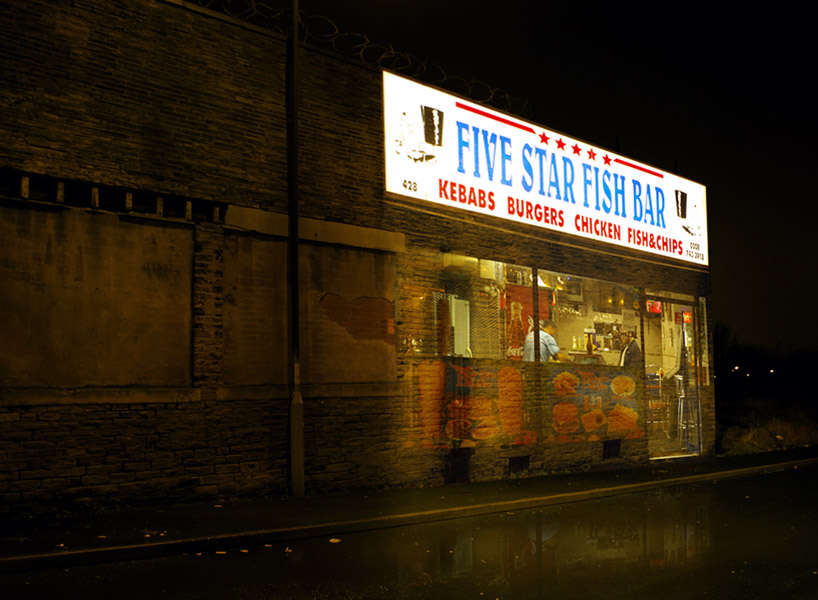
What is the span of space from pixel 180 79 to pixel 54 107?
6.58 feet

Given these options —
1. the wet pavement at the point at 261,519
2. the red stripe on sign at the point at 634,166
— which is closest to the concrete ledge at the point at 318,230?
the wet pavement at the point at 261,519

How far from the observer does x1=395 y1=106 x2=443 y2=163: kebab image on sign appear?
48.1ft

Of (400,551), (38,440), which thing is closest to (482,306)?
(400,551)

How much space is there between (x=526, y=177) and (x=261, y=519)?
32.2 feet

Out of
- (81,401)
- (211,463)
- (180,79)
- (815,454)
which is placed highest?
(180,79)

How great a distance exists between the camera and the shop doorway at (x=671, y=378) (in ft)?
65.0

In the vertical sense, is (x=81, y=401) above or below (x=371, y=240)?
below

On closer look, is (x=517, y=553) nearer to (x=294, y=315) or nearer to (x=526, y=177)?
(x=294, y=315)

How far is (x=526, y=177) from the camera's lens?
1678 centimetres

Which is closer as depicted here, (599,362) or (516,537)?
(516,537)

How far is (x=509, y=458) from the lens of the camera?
15867 mm

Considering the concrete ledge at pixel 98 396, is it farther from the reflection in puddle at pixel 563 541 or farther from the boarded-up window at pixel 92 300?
the reflection in puddle at pixel 563 541

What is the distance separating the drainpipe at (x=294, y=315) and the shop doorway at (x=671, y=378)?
10.6m

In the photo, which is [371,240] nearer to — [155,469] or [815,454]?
[155,469]
